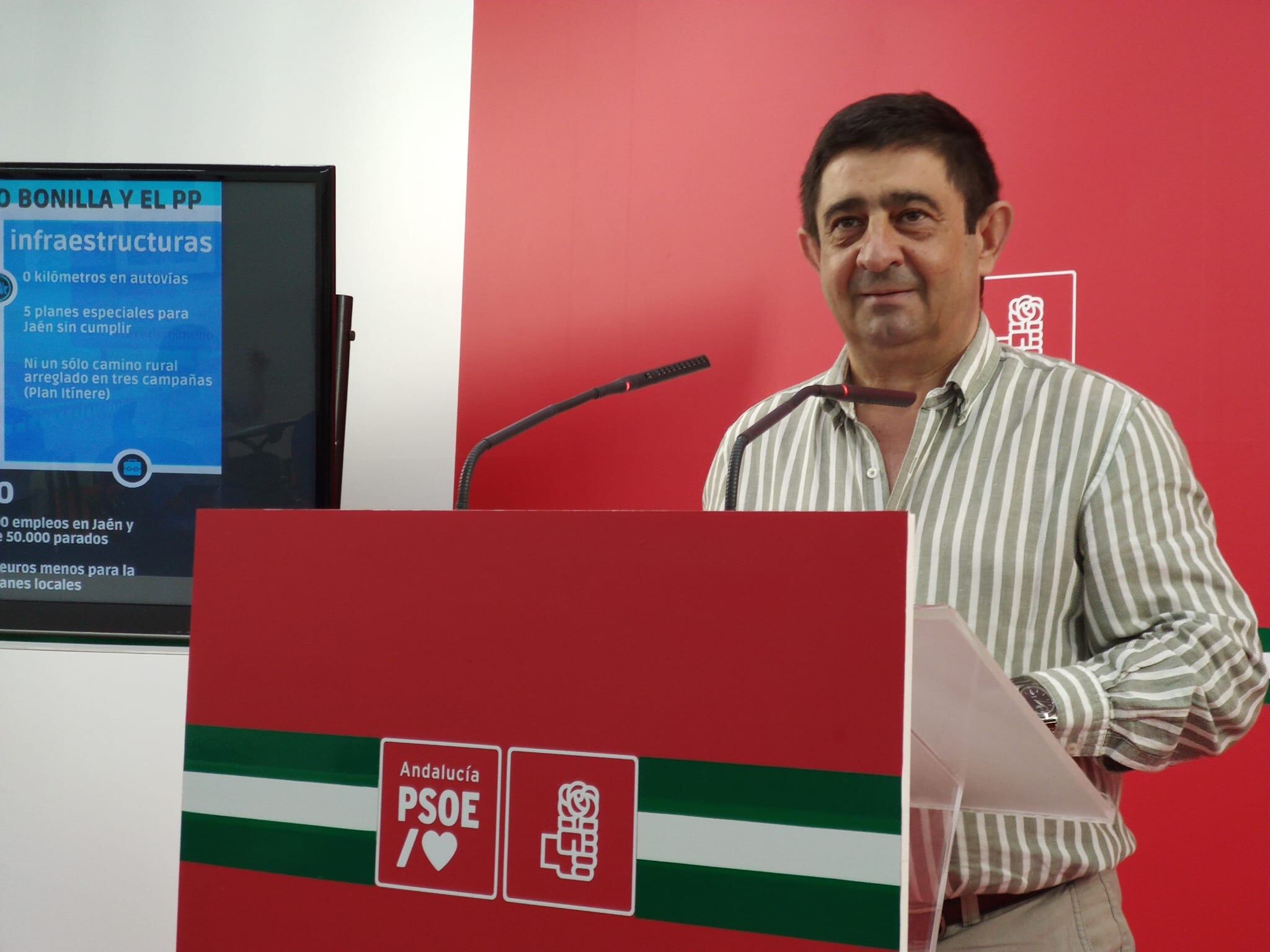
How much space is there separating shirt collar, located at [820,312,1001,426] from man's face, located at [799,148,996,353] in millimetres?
40

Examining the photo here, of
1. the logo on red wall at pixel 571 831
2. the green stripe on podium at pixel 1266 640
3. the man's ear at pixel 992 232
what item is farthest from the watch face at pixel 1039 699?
the green stripe on podium at pixel 1266 640

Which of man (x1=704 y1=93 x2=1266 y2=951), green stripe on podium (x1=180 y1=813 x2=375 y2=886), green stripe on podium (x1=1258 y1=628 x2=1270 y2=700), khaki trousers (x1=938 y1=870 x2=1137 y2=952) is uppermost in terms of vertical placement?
man (x1=704 y1=93 x2=1266 y2=951)

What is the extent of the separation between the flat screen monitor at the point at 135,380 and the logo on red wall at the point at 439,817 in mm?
904

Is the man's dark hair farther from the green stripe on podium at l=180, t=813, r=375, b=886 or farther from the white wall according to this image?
the green stripe on podium at l=180, t=813, r=375, b=886

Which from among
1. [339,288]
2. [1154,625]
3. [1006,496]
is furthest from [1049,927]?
[339,288]

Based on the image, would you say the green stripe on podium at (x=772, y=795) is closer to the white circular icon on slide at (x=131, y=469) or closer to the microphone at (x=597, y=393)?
the microphone at (x=597, y=393)

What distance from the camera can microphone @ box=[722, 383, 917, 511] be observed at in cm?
92

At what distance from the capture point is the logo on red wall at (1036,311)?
77.6 inches

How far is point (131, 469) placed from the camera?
5.60 ft

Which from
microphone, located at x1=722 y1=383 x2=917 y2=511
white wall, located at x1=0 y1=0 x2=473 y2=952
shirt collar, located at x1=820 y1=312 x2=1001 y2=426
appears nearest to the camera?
microphone, located at x1=722 y1=383 x2=917 y2=511

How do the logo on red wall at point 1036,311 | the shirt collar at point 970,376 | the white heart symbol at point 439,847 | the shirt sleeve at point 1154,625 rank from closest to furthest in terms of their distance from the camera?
the white heart symbol at point 439,847, the shirt sleeve at point 1154,625, the shirt collar at point 970,376, the logo on red wall at point 1036,311

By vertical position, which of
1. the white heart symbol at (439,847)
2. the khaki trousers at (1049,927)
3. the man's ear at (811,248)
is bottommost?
the khaki trousers at (1049,927)

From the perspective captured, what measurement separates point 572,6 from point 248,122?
795 mm

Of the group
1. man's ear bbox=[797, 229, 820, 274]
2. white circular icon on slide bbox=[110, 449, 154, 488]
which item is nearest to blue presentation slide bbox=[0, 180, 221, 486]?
white circular icon on slide bbox=[110, 449, 154, 488]
